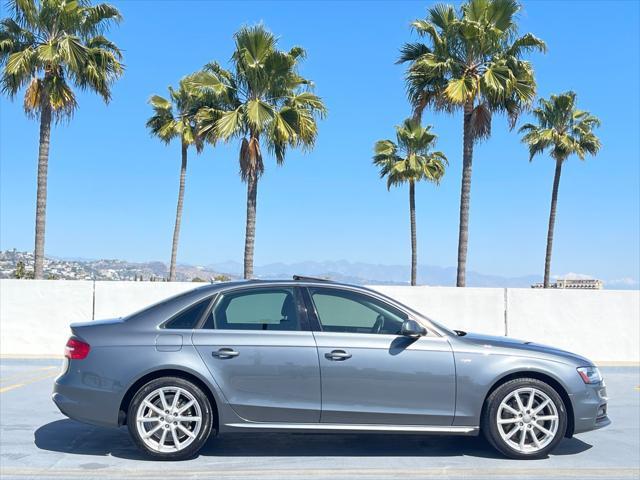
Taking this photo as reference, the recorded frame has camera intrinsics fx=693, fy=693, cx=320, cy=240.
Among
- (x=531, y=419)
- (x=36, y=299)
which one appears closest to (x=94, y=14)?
(x=36, y=299)

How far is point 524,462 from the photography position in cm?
586

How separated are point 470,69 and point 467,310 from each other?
778 cm

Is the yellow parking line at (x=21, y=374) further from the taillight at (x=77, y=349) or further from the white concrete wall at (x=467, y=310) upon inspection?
the taillight at (x=77, y=349)

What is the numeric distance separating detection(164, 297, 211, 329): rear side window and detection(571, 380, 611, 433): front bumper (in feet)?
10.8

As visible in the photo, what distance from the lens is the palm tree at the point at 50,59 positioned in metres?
18.2

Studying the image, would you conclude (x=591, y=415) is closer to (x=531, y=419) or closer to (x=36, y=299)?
(x=531, y=419)

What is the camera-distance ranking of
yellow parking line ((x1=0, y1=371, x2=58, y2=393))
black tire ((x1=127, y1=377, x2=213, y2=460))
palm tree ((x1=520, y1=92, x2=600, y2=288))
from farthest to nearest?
palm tree ((x1=520, y1=92, x2=600, y2=288))
yellow parking line ((x1=0, y1=371, x2=58, y2=393))
black tire ((x1=127, y1=377, x2=213, y2=460))

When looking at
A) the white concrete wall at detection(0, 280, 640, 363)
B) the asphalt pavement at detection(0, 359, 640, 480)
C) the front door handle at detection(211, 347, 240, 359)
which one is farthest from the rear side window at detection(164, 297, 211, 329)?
the white concrete wall at detection(0, 280, 640, 363)

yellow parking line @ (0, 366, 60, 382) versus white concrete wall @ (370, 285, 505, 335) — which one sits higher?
white concrete wall @ (370, 285, 505, 335)

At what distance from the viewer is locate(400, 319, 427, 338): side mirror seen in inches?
227

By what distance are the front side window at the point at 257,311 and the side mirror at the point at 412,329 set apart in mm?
889

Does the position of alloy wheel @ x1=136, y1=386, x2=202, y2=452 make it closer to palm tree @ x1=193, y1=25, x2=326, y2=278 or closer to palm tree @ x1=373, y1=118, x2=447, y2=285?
palm tree @ x1=193, y1=25, x2=326, y2=278

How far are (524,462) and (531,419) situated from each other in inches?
14.3

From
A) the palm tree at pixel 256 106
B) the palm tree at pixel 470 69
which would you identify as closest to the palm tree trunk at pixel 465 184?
the palm tree at pixel 470 69
